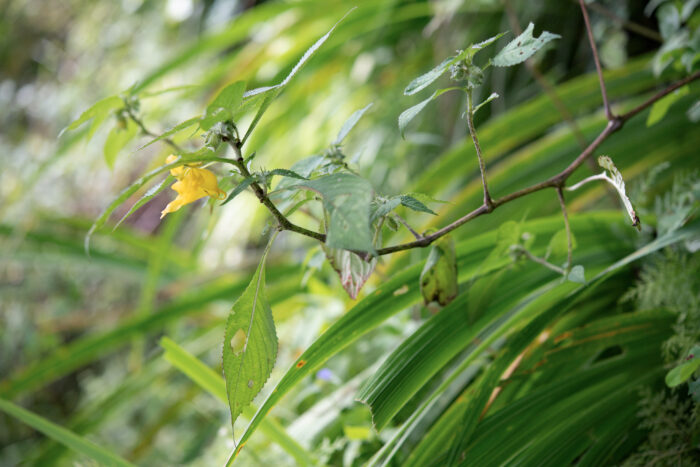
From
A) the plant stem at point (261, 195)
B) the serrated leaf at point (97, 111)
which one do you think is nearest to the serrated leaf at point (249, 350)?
the plant stem at point (261, 195)

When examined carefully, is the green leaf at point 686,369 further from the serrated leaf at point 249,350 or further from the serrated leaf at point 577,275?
the serrated leaf at point 249,350

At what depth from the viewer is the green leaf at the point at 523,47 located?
264 mm

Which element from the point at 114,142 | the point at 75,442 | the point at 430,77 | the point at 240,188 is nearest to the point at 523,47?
the point at 430,77

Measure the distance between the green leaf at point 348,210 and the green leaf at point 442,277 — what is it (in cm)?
13

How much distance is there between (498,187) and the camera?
0.65m

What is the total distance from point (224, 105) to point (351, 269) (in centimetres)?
12

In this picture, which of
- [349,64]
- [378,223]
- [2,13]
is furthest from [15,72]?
[378,223]

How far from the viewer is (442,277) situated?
360mm

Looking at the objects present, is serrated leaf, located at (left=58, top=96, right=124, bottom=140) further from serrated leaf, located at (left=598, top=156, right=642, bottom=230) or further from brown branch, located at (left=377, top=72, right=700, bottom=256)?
serrated leaf, located at (left=598, top=156, right=642, bottom=230)

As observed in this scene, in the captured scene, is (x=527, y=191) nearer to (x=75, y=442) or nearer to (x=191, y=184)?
(x=191, y=184)

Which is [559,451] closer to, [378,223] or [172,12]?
[378,223]

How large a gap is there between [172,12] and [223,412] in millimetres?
985

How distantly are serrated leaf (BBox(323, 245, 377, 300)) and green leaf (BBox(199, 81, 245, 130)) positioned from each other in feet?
0.35

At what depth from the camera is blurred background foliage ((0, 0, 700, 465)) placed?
0.43 metres
